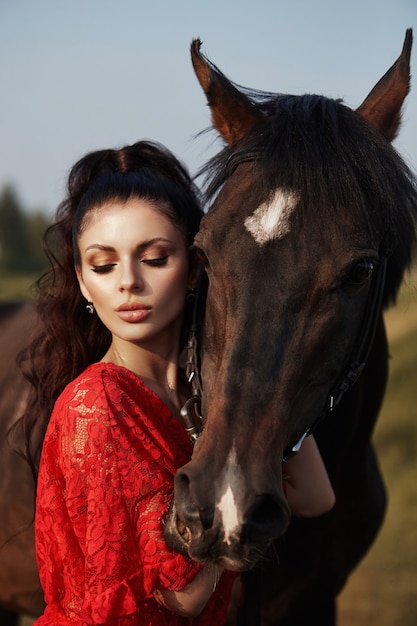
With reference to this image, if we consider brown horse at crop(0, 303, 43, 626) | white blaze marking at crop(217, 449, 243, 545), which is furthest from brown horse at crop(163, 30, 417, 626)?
brown horse at crop(0, 303, 43, 626)

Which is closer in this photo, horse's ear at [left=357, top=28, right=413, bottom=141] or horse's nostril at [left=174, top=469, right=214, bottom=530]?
horse's nostril at [left=174, top=469, right=214, bottom=530]

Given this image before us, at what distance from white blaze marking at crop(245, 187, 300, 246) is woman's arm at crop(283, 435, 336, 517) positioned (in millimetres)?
726

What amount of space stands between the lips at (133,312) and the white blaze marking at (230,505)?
24.7 inches

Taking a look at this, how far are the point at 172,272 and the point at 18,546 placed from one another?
1511mm

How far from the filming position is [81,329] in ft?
8.36

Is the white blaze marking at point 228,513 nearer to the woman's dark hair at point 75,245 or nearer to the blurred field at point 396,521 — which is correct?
the woman's dark hair at point 75,245

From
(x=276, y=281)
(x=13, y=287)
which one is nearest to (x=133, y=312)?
(x=276, y=281)

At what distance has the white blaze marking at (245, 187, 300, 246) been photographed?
6.02 feet

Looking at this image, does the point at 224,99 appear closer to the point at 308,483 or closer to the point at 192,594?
the point at 308,483

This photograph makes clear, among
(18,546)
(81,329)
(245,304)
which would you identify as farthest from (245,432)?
(18,546)

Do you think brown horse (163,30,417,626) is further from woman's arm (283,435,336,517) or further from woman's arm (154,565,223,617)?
woman's arm (283,435,336,517)

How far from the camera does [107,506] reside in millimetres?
1781

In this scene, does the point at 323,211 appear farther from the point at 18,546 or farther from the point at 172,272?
the point at 18,546

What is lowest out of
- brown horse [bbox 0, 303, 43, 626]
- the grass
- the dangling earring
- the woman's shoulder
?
the grass
